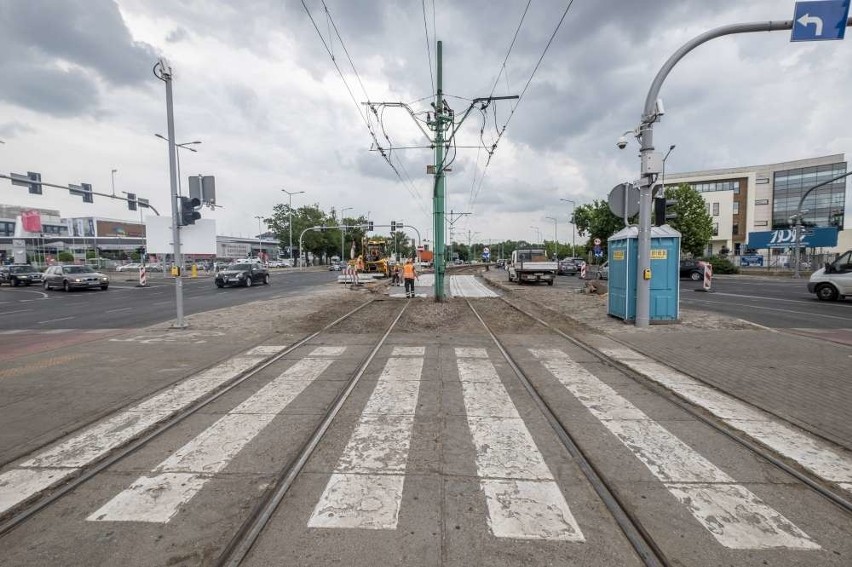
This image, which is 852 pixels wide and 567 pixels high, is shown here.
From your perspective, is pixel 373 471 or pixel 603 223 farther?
pixel 603 223

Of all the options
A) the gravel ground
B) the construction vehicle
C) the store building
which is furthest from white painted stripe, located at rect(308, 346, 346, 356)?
the store building

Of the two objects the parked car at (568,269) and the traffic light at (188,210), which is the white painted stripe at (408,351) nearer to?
the traffic light at (188,210)

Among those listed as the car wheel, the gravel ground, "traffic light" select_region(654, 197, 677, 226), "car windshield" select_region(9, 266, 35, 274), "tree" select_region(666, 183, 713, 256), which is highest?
"tree" select_region(666, 183, 713, 256)

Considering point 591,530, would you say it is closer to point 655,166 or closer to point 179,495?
point 179,495

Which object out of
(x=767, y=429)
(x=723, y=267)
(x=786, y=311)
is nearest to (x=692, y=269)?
(x=723, y=267)

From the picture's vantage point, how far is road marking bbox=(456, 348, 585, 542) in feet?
8.39

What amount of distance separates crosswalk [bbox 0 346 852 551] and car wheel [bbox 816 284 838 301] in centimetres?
1549

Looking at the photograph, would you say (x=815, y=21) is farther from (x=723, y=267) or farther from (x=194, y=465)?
(x=723, y=267)

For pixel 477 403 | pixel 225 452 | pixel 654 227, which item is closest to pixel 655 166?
pixel 654 227

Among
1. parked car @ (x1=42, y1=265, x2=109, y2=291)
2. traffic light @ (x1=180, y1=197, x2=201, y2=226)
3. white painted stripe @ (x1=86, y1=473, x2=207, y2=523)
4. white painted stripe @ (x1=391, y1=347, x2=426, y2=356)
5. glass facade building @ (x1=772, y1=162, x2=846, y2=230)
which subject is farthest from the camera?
glass facade building @ (x1=772, y1=162, x2=846, y2=230)

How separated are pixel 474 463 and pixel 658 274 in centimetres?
902

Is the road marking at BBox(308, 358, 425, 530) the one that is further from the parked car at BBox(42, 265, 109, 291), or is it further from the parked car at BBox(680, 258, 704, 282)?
the parked car at BBox(680, 258, 704, 282)

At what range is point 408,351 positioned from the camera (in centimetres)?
750

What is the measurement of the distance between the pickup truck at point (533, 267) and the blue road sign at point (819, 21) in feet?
59.5
